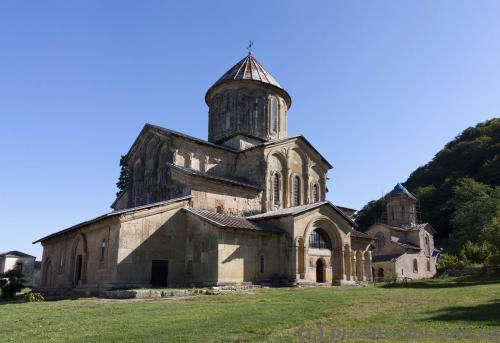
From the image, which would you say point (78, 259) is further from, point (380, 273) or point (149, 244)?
point (380, 273)

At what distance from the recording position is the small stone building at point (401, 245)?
45062mm

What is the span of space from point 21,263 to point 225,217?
42868 millimetres

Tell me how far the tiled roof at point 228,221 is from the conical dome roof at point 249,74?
11916 millimetres

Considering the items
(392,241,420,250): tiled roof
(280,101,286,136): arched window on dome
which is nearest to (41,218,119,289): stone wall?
(280,101,286,136): arched window on dome

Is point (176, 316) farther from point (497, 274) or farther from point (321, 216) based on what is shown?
point (497, 274)

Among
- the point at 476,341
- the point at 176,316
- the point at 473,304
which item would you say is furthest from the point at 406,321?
the point at 176,316

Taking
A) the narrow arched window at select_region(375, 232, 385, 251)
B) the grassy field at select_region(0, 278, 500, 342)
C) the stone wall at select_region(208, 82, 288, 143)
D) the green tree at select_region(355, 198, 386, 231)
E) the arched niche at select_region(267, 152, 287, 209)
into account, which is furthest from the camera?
the green tree at select_region(355, 198, 386, 231)

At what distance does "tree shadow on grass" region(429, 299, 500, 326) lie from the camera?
31.1 feet

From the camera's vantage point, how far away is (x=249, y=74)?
31.0 metres

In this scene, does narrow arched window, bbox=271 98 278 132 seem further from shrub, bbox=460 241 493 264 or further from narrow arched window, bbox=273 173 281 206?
shrub, bbox=460 241 493 264

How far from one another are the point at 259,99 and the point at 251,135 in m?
3.00

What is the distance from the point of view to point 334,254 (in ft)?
80.2

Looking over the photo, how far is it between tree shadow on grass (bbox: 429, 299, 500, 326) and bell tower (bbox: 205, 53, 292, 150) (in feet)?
63.5

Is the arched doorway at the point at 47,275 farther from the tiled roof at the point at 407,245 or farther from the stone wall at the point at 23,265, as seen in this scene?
the tiled roof at the point at 407,245
